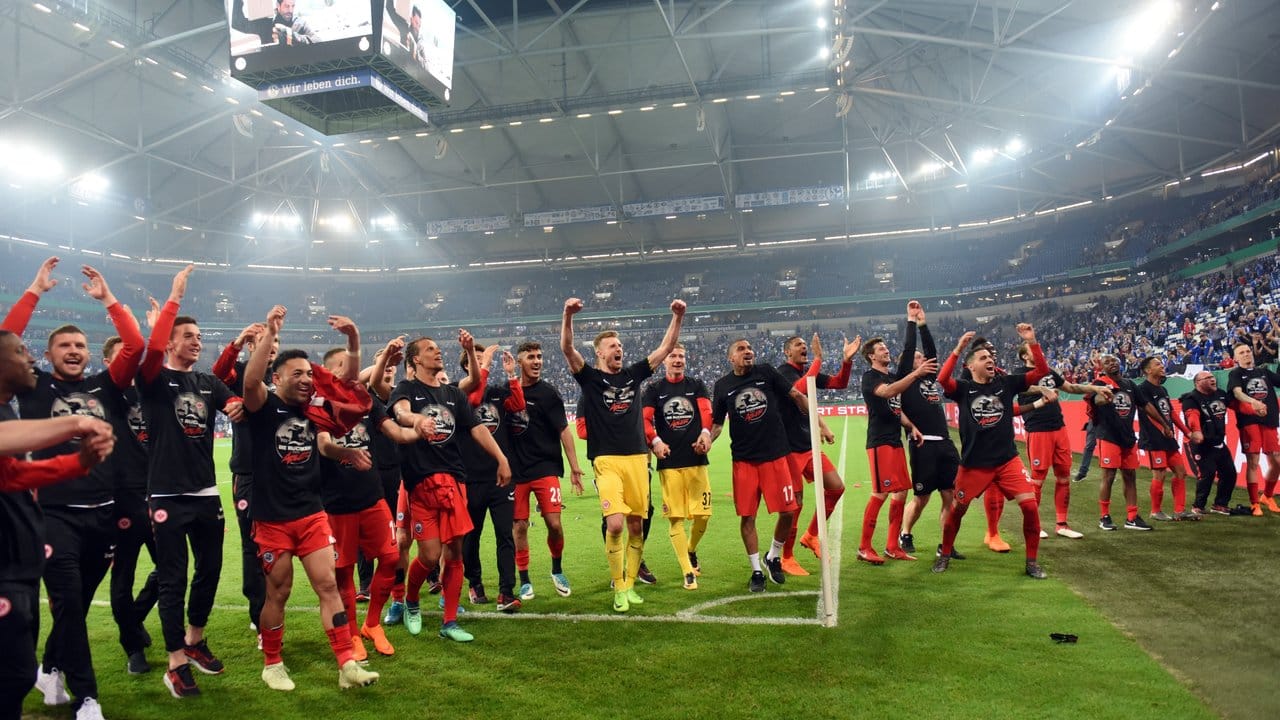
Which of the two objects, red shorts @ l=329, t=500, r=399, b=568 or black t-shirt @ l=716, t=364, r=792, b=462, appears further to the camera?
black t-shirt @ l=716, t=364, r=792, b=462

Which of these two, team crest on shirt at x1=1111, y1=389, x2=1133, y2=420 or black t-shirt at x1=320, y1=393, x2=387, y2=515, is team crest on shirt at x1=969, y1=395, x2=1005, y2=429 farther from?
black t-shirt at x1=320, y1=393, x2=387, y2=515

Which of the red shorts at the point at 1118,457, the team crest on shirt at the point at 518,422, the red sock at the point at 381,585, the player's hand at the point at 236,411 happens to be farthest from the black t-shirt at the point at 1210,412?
the player's hand at the point at 236,411

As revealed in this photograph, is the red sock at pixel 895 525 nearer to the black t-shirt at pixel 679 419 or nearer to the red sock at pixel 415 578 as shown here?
the black t-shirt at pixel 679 419

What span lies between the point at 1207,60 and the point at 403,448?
30.4 meters

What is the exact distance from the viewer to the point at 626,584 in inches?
255

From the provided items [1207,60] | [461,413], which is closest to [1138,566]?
[461,413]

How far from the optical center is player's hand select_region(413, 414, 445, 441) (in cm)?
511

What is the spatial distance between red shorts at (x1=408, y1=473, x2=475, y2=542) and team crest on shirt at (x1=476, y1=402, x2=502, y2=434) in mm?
1590

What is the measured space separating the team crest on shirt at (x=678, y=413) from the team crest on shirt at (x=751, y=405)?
0.47 m

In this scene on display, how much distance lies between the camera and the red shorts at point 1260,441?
9938mm

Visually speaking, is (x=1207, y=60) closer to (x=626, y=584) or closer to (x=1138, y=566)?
(x=1138, y=566)

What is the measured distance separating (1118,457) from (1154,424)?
836 millimetres

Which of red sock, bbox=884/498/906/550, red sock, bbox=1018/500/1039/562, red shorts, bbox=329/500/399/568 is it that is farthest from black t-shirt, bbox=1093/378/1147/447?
red shorts, bbox=329/500/399/568

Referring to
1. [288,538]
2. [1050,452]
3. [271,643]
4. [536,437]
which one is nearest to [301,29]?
[536,437]
